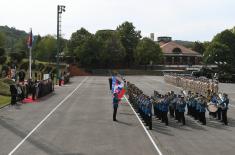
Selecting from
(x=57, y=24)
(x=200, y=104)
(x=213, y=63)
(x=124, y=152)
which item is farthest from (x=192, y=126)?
(x=213, y=63)

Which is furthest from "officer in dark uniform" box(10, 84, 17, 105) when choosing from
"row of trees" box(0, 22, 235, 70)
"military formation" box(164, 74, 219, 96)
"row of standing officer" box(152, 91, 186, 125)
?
"row of trees" box(0, 22, 235, 70)

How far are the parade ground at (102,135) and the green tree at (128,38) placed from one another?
293ft

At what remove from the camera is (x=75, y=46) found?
111750mm

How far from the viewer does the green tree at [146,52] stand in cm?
10975

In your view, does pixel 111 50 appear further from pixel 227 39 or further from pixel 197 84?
pixel 197 84

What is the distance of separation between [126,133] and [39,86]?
805 inches

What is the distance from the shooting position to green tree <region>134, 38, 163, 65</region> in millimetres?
109750

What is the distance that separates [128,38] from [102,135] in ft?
328

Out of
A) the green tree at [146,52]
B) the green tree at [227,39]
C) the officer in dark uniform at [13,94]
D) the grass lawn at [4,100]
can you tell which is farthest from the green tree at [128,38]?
the officer in dark uniform at [13,94]

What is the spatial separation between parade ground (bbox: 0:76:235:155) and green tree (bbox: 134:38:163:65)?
3193 inches

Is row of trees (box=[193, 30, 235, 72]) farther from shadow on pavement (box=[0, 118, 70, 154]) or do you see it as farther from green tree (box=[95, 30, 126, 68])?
shadow on pavement (box=[0, 118, 70, 154])

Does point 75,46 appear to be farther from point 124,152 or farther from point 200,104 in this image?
point 124,152

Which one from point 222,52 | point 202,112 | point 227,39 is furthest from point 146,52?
point 202,112

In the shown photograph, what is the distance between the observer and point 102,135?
19219mm
